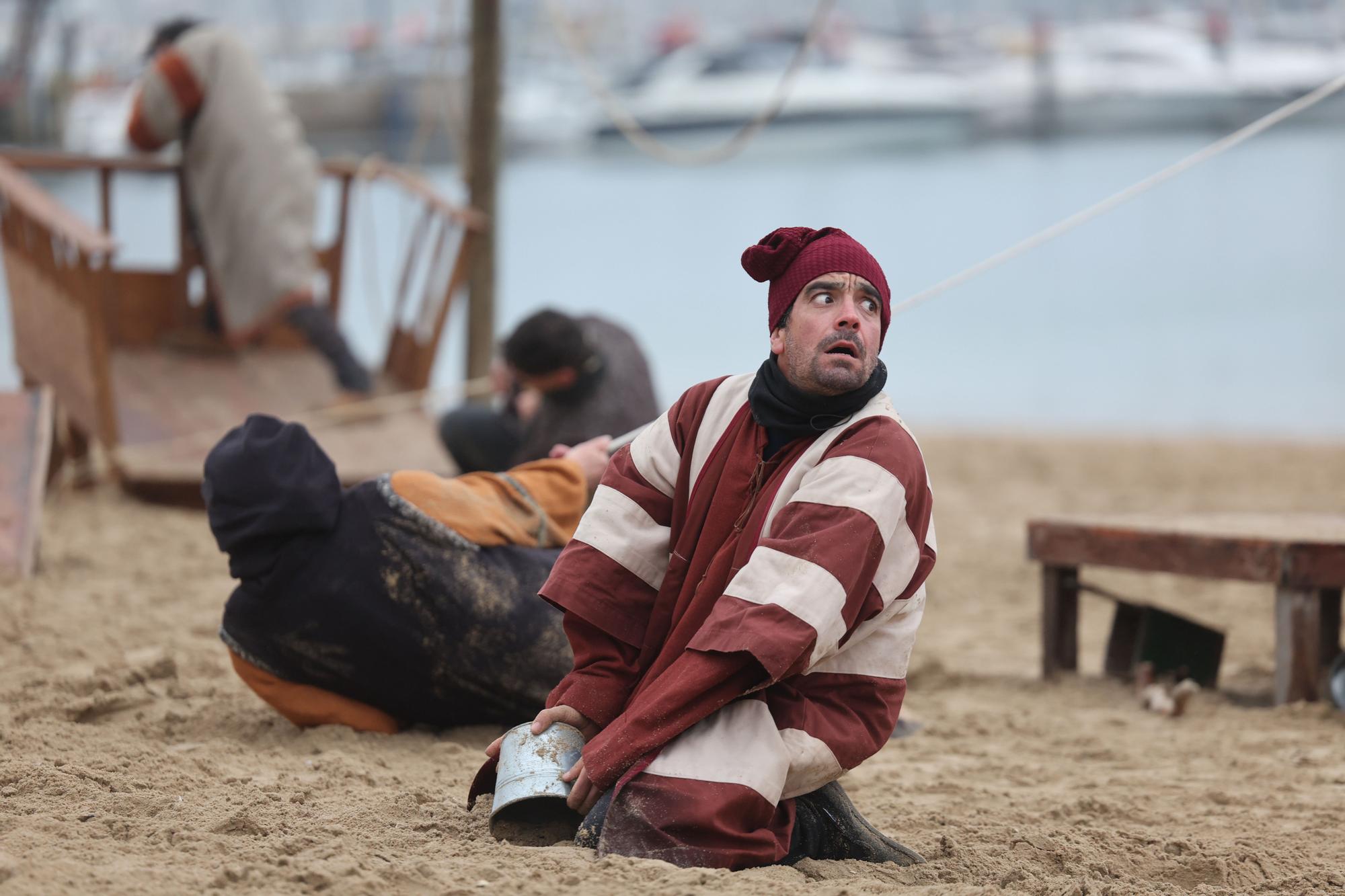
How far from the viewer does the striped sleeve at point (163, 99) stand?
6.18m

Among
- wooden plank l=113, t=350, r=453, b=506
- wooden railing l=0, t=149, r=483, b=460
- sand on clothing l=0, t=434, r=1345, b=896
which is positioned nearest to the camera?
sand on clothing l=0, t=434, r=1345, b=896

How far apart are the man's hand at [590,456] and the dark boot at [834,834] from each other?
109 cm

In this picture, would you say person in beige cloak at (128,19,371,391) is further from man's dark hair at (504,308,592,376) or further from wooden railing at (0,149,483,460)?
man's dark hair at (504,308,592,376)

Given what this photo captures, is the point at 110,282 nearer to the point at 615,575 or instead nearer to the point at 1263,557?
the point at 615,575

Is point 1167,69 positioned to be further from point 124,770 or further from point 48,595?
point 124,770

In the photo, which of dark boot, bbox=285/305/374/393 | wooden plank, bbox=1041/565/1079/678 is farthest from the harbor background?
wooden plank, bbox=1041/565/1079/678

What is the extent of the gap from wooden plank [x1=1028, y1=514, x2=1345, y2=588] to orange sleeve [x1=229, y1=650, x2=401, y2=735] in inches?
75.6

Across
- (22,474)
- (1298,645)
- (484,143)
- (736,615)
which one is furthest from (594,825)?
(484,143)

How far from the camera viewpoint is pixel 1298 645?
3.67 m

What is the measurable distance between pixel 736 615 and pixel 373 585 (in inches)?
40.4

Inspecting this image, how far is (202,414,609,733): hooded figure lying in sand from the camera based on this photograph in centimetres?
288

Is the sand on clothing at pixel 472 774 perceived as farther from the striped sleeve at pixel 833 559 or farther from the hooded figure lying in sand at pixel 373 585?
the striped sleeve at pixel 833 559

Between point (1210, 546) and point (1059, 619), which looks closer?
point (1210, 546)

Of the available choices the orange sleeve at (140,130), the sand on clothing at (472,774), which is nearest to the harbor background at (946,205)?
the orange sleeve at (140,130)
